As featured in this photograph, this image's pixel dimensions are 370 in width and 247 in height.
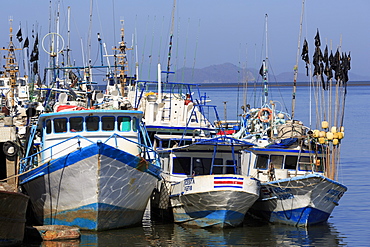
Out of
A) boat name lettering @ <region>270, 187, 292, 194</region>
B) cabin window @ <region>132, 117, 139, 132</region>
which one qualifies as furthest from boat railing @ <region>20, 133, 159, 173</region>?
boat name lettering @ <region>270, 187, 292, 194</region>

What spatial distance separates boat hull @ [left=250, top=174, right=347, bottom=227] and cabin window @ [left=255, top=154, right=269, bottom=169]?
5.57 feet

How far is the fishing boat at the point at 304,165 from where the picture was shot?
80.5 ft

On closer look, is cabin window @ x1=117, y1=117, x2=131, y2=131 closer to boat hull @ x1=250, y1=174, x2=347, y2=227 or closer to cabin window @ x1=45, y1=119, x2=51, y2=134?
cabin window @ x1=45, y1=119, x2=51, y2=134

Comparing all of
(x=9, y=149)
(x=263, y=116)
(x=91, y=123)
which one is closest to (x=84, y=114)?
(x=91, y=123)

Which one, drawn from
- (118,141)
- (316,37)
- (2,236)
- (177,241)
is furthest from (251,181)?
(2,236)

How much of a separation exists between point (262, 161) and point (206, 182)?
4.74 metres

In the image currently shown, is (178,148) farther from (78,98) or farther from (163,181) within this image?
(78,98)

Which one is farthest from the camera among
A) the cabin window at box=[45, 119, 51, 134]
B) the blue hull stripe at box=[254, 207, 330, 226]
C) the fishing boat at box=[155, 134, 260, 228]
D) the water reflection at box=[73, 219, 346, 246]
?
the blue hull stripe at box=[254, 207, 330, 226]

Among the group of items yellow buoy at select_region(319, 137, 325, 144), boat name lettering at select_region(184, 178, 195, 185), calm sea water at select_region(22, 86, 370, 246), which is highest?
yellow buoy at select_region(319, 137, 325, 144)

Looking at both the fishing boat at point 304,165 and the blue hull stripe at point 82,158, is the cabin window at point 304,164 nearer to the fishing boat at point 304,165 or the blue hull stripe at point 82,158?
the fishing boat at point 304,165

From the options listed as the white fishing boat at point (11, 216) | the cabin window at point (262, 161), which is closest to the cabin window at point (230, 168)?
the cabin window at point (262, 161)

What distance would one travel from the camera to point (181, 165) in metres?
25.8

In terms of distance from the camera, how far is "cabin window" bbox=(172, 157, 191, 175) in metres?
25.8

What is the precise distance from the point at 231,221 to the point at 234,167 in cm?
182
